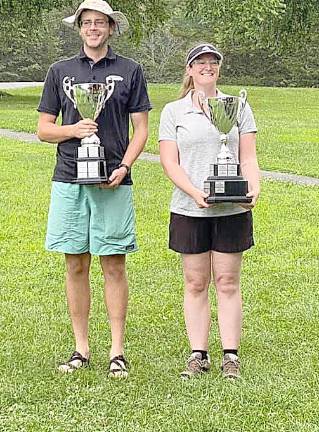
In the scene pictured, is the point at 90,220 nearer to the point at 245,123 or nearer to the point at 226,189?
the point at 226,189

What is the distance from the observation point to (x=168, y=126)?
17.0 feet

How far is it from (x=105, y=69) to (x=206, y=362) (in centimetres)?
180

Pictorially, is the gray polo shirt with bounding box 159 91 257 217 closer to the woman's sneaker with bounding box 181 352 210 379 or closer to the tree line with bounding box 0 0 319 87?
the woman's sneaker with bounding box 181 352 210 379

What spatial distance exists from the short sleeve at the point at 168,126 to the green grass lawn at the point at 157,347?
1381mm

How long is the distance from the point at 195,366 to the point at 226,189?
3.55 feet

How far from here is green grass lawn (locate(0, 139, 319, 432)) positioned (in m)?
4.72

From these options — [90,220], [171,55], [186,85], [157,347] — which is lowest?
[157,347]

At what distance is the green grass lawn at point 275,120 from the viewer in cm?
1714

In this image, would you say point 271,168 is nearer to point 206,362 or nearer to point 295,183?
point 295,183

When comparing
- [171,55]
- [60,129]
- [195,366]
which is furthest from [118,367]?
[171,55]

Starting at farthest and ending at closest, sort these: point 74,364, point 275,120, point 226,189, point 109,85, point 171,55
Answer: point 171,55, point 275,120, point 74,364, point 109,85, point 226,189

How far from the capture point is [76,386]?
Answer: 5.12 m

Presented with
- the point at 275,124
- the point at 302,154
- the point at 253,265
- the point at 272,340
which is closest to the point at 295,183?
the point at 302,154

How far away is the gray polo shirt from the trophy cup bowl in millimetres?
390
